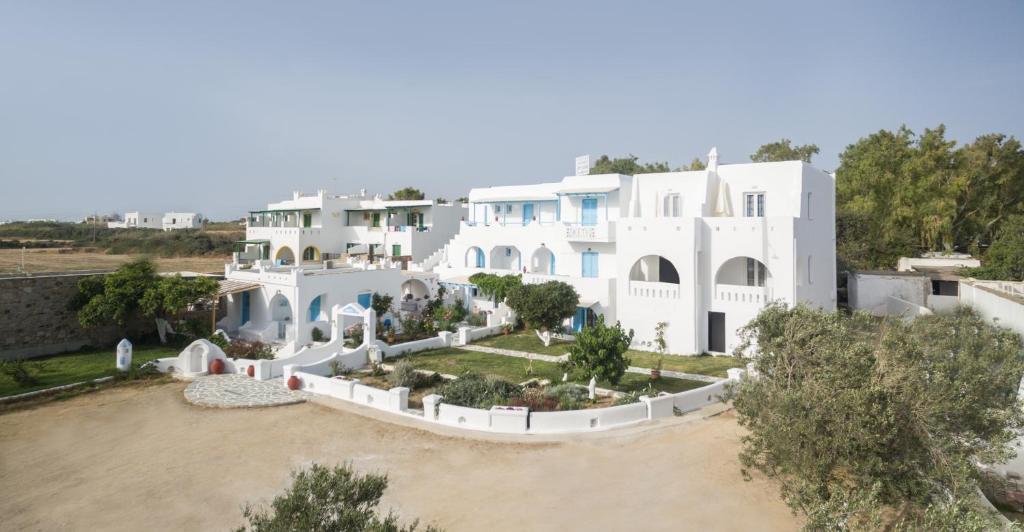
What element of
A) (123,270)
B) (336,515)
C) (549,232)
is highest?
(549,232)

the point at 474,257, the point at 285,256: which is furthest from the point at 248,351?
the point at 285,256

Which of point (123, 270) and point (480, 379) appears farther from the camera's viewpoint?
point (123, 270)

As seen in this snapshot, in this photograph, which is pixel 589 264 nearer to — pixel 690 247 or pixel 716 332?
pixel 690 247

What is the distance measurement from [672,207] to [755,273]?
18.6ft

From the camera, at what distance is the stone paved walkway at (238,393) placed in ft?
58.3

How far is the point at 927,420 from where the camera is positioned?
31.4 ft

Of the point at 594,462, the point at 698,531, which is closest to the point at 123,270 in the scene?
the point at 594,462

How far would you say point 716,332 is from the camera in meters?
26.1

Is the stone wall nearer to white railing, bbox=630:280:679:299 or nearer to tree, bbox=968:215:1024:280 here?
white railing, bbox=630:280:679:299

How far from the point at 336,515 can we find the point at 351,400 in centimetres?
1150

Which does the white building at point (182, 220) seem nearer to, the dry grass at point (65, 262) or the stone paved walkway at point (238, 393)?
the dry grass at point (65, 262)

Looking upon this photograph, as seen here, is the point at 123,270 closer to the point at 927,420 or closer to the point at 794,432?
the point at 794,432

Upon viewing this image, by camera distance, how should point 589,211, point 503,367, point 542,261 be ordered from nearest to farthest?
point 503,367, point 589,211, point 542,261

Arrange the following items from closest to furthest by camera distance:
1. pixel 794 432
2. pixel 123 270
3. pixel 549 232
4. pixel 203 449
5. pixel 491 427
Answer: pixel 794 432 → pixel 203 449 → pixel 491 427 → pixel 123 270 → pixel 549 232
